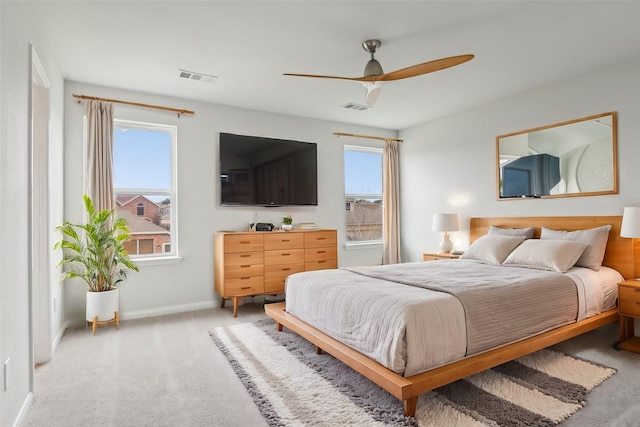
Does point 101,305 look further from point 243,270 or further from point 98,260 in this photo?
point 243,270

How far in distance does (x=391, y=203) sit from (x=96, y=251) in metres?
4.11

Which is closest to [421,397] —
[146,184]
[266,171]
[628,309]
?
[628,309]

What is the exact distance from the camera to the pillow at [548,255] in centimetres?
Answer: 330

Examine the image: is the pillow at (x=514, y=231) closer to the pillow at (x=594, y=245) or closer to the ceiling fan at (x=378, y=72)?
the pillow at (x=594, y=245)

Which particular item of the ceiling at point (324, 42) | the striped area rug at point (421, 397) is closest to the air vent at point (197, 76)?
the ceiling at point (324, 42)

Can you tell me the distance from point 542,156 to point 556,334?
219 cm

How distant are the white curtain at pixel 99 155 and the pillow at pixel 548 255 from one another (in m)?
4.24

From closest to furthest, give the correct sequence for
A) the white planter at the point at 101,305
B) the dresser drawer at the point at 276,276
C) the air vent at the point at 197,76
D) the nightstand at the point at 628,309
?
the nightstand at the point at 628,309 → the white planter at the point at 101,305 → the air vent at the point at 197,76 → the dresser drawer at the point at 276,276

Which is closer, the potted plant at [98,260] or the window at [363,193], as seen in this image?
the potted plant at [98,260]

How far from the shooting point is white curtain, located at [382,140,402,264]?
582cm

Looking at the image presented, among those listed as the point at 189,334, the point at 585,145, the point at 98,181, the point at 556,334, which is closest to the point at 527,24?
the point at 585,145

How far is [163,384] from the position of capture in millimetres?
2488

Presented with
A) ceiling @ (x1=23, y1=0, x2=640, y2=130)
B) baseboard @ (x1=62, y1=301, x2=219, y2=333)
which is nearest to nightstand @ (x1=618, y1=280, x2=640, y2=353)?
ceiling @ (x1=23, y1=0, x2=640, y2=130)

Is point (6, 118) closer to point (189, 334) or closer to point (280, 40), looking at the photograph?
point (280, 40)
